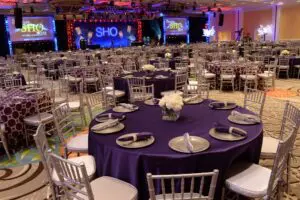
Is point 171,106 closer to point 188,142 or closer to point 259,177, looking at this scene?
point 188,142

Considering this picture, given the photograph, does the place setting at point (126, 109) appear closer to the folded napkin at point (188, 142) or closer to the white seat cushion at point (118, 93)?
the folded napkin at point (188, 142)

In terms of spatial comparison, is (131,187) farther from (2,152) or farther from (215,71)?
(215,71)

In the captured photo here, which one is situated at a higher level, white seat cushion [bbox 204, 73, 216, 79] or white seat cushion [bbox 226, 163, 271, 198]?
white seat cushion [bbox 204, 73, 216, 79]

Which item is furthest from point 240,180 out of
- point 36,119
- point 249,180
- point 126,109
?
point 36,119

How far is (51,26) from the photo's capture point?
61.9 feet

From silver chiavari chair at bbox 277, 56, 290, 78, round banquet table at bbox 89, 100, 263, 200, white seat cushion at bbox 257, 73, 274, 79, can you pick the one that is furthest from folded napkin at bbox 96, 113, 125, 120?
silver chiavari chair at bbox 277, 56, 290, 78

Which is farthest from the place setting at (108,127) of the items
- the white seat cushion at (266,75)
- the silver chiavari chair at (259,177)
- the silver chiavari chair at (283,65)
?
the silver chiavari chair at (283,65)

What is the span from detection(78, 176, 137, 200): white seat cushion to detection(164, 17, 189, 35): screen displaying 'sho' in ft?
71.5

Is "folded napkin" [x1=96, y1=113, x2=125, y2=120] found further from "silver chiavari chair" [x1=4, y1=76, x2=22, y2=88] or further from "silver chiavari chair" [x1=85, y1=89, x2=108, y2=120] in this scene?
"silver chiavari chair" [x1=4, y1=76, x2=22, y2=88]

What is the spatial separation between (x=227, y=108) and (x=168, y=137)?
1029mm

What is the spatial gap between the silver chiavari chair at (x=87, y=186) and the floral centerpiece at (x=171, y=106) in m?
0.83

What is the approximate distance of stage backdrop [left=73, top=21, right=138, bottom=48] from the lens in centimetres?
2006

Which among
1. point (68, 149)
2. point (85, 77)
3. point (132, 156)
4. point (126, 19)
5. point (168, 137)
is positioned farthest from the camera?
point (126, 19)

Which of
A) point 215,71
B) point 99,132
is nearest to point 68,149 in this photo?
point 99,132
